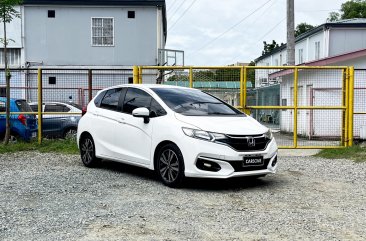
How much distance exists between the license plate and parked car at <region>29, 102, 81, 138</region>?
292 inches

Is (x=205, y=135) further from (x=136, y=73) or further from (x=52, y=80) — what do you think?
(x=52, y=80)

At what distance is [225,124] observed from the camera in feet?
23.9

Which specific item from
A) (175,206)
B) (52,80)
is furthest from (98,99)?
(52,80)

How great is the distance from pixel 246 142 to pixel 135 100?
7.88 ft

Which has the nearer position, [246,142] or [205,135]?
[205,135]

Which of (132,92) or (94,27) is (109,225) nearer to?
(132,92)

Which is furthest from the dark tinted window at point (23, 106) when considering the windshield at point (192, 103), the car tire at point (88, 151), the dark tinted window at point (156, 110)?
the dark tinted window at point (156, 110)

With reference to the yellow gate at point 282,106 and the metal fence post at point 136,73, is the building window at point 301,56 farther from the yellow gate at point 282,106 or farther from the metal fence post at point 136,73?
the metal fence post at point 136,73

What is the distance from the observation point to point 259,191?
7.24 metres

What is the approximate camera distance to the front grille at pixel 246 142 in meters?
7.00

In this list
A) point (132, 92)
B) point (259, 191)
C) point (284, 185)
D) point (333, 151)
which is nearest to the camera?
point (259, 191)

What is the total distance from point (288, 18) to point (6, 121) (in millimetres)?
14360

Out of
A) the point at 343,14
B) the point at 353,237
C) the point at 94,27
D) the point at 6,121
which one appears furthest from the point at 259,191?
the point at 343,14

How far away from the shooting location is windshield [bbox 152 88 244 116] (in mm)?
7820
